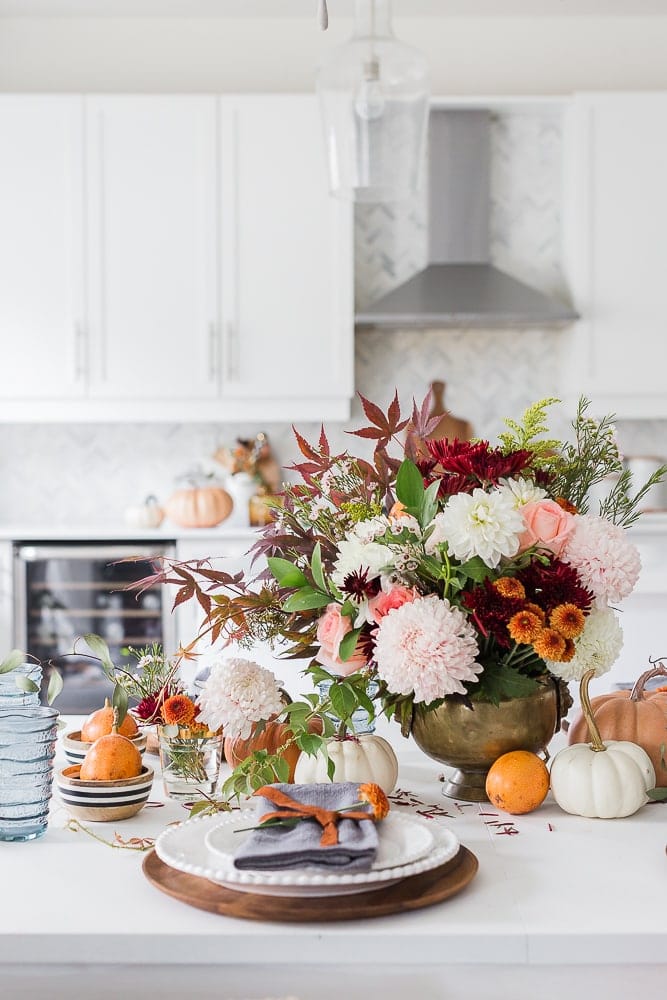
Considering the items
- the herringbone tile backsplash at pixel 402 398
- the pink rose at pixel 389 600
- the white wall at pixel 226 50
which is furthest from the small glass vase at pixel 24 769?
the white wall at pixel 226 50

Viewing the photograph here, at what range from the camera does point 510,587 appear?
1113mm

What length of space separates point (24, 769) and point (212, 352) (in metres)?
2.61

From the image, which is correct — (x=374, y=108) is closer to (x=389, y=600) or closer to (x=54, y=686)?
(x=389, y=600)

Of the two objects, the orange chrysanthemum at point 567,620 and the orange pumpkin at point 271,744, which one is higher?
the orange chrysanthemum at point 567,620

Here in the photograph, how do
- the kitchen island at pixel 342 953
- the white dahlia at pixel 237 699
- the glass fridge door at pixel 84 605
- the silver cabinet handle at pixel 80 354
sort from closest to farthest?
the kitchen island at pixel 342 953 < the white dahlia at pixel 237 699 < the glass fridge door at pixel 84 605 < the silver cabinet handle at pixel 80 354

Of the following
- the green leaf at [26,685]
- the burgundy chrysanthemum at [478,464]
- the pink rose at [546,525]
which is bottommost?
the green leaf at [26,685]

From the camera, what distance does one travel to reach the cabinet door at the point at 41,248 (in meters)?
3.54

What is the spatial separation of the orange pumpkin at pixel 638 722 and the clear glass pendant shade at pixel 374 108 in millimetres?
843

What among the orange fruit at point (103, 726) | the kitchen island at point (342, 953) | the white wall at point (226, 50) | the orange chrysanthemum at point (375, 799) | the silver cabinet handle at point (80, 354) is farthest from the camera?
the white wall at point (226, 50)

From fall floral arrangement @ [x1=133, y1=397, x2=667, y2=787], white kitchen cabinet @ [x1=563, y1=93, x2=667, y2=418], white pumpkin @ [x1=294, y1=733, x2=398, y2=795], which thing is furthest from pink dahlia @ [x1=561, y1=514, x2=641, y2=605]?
white kitchen cabinet @ [x1=563, y1=93, x2=667, y2=418]

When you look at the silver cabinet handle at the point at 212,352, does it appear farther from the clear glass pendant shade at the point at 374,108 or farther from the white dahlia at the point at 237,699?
the white dahlia at the point at 237,699

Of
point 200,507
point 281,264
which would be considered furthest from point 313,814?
point 281,264

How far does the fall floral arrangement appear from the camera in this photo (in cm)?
110

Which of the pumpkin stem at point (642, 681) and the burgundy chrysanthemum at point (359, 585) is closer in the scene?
the burgundy chrysanthemum at point (359, 585)
